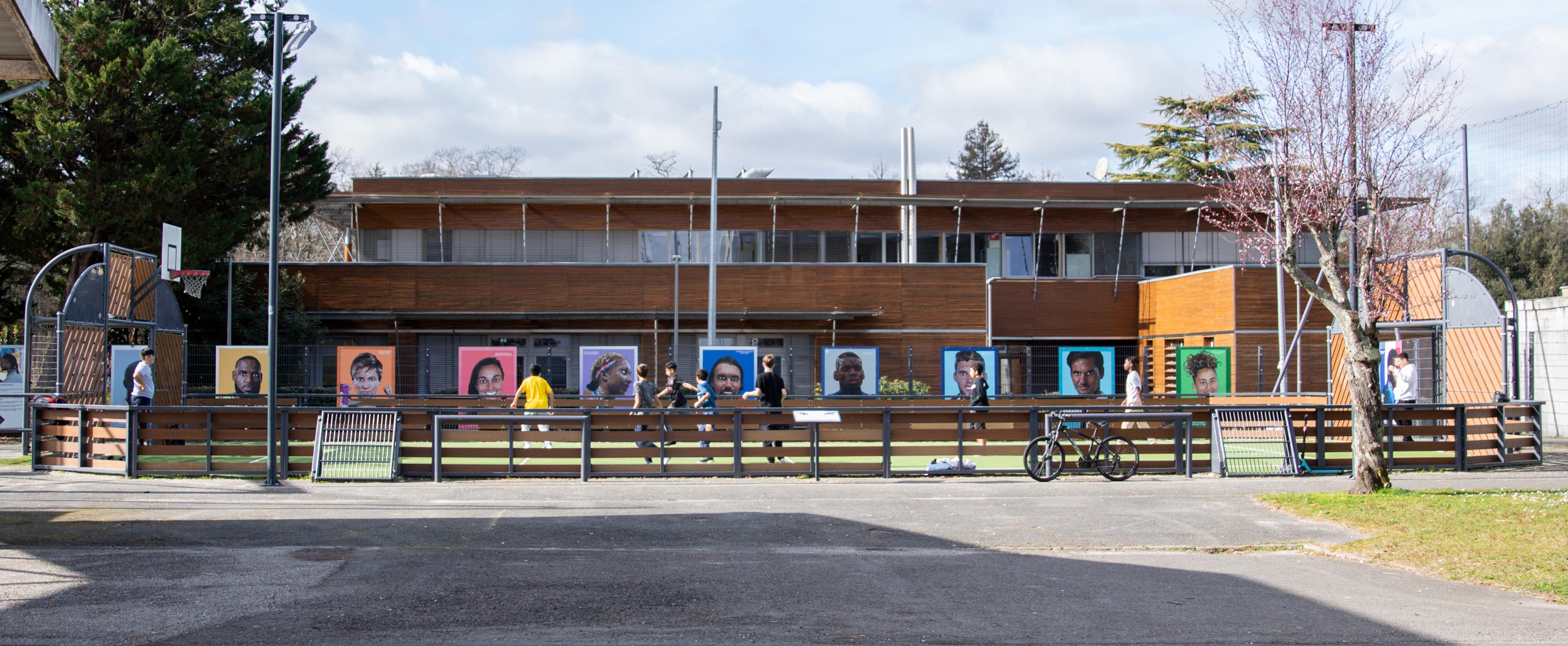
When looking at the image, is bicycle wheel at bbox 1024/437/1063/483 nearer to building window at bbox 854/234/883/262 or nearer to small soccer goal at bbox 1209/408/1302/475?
small soccer goal at bbox 1209/408/1302/475

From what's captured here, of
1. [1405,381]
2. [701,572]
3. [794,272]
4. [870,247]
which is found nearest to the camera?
[701,572]

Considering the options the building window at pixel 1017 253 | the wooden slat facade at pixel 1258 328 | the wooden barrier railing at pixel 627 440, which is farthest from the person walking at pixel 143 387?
the building window at pixel 1017 253

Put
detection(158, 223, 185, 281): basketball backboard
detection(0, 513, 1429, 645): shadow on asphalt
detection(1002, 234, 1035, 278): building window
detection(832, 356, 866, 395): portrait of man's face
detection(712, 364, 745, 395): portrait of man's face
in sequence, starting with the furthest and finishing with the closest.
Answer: detection(1002, 234, 1035, 278): building window, detection(832, 356, 866, 395): portrait of man's face, detection(712, 364, 745, 395): portrait of man's face, detection(158, 223, 185, 281): basketball backboard, detection(0, 513, 1429, 645): shadow on asphalt

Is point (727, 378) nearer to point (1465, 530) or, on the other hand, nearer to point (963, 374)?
point (963, 374)

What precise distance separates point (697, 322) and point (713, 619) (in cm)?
2506

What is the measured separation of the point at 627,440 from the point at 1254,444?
8965 millimetres

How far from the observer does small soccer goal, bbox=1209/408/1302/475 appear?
1592 cm

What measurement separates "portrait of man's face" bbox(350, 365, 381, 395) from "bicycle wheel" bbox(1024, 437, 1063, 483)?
1636 cm

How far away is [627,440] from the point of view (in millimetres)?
15453

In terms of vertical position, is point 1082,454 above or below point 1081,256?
below

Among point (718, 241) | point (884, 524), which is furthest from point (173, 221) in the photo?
point (884, 524)


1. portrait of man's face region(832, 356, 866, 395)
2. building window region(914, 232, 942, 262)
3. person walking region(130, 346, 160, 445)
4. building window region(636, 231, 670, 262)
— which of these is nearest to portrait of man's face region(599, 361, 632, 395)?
portrait of man's face region(832, 356, 866, 395)

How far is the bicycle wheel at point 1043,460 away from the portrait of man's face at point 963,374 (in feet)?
39.8

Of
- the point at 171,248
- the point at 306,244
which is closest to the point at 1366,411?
the point at 171,248
